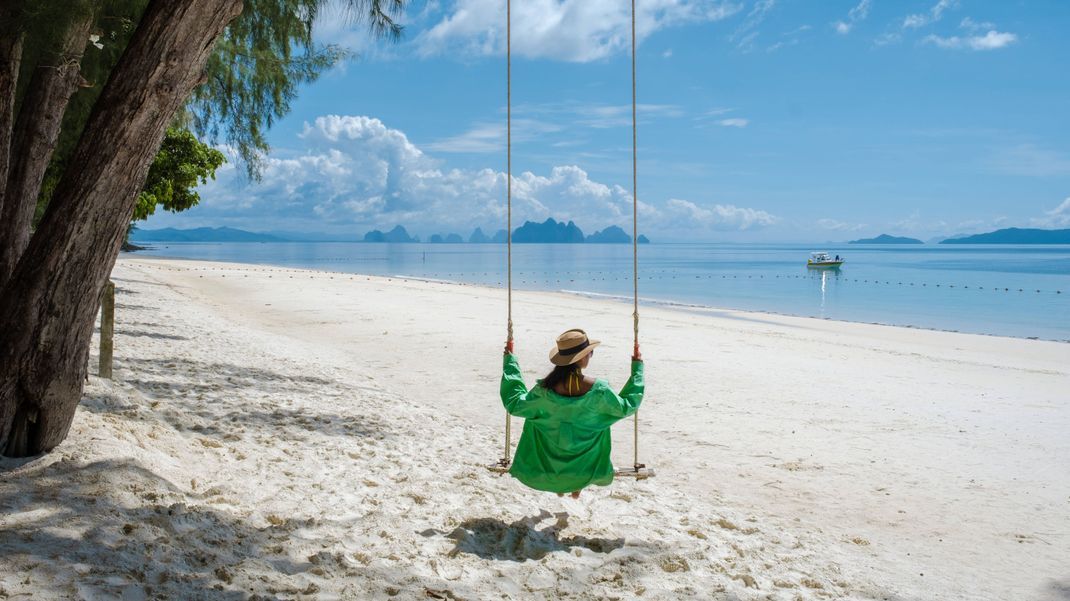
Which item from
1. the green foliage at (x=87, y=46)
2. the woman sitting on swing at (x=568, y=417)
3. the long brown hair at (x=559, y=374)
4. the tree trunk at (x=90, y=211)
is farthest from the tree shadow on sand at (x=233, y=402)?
the long brown hair at (x=559, y=374)

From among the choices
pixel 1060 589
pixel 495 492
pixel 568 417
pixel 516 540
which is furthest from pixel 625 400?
pixel 1060 589

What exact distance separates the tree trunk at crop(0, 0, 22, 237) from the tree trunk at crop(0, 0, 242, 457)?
0.99m

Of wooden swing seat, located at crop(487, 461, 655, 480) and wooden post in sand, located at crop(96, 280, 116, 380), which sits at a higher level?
wooden post in sand, located at crop(96, 280, 116, 380)

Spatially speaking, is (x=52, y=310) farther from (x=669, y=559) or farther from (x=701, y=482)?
(x=701, y=482)

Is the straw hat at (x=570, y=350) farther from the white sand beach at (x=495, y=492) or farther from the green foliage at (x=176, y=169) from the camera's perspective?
the green foliage at (x=176, y=169)

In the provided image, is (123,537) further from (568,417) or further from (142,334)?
(142,334)

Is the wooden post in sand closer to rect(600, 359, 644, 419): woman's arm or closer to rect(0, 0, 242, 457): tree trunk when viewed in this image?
rect(0, 0, 242, 457): tree trunk

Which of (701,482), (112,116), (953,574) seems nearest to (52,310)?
(112,116)

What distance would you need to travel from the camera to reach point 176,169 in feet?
48.3

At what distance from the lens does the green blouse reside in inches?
171

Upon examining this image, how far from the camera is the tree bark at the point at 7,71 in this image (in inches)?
196

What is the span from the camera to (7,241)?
5094 millimetres

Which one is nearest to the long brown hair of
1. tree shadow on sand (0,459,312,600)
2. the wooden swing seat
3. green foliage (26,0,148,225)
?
the wooden swing seat

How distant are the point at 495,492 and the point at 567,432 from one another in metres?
1.21
